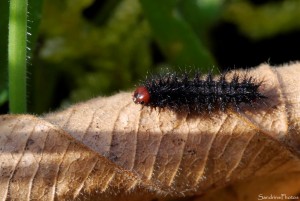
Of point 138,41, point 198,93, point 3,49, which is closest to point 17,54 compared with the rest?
point 3,49

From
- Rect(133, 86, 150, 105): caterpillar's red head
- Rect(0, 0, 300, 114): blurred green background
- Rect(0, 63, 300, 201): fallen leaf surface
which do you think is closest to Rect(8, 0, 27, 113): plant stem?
Rect(0, 63, 300, 201): fallen leaf surface

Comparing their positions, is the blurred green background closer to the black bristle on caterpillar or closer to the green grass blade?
the green grass blade

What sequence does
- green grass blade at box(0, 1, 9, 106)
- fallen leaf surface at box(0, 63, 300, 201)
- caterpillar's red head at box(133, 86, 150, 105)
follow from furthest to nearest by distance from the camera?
green grass blade at box(0, 1, 9, 106) → caterpillar's red head at box(133, 86, 150, 105) → fallen leaf surface at box(0, 63, 300, 201)

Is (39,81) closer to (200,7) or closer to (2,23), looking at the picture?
(2,23)

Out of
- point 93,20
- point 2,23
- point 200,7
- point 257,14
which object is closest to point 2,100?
point 2,23

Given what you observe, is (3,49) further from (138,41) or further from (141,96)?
(138,41)

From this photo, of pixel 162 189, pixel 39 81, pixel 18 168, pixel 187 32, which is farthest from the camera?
pixel 39 81
